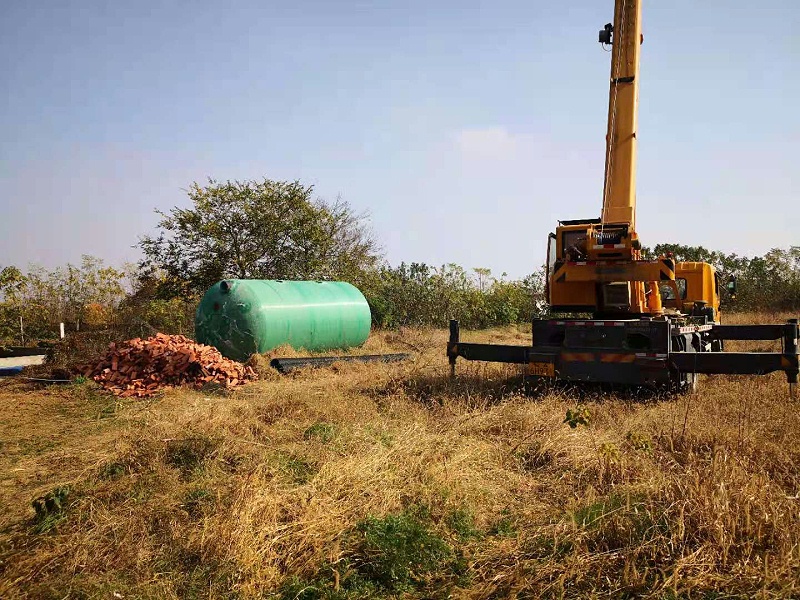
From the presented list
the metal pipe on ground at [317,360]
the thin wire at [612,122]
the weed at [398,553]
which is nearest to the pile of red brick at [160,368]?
the metal pipe on ground at [317,360]

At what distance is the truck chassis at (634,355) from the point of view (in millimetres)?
7504

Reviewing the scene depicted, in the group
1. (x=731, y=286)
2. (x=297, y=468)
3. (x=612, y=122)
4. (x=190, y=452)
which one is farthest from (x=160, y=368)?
(x=731, y=286)

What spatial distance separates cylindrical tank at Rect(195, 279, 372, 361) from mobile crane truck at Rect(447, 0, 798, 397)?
5.50m

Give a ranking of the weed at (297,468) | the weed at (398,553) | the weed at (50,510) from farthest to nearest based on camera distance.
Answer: the weed at (297,468) < the weed at (50,510) < the weed at (398,553)

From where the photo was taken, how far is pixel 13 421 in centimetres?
856

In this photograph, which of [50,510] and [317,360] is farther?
→ [317,360]

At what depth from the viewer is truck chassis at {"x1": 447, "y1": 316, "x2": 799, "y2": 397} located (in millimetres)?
7504

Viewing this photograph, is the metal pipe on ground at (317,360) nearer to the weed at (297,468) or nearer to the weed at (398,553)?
the weed at (297,468)

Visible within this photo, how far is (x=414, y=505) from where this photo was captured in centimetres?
441

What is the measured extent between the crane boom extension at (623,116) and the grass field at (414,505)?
11.6 feet

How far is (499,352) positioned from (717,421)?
11.4 ft

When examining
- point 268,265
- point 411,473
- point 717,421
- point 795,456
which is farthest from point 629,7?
point 268,265

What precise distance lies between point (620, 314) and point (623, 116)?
3290 millimetres

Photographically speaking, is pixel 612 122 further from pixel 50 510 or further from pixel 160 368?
pixel 50 510
